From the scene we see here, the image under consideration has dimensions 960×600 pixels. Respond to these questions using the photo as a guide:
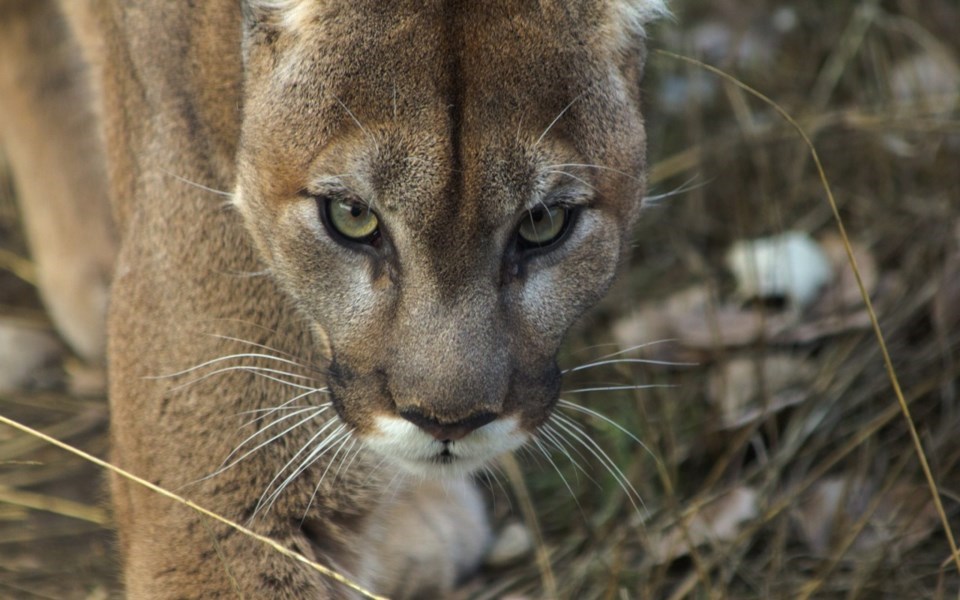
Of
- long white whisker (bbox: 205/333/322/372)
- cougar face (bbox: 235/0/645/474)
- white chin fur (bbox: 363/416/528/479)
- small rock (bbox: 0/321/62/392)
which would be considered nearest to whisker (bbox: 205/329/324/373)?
long white whisker (bbox: 205/333/322/372)

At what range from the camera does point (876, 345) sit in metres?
3.58

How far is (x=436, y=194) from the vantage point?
7.32 ft

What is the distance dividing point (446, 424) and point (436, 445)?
8 cm

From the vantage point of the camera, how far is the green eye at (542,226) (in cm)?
237

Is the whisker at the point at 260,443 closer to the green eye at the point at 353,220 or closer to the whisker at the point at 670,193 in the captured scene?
the green eye at the point at 353,220

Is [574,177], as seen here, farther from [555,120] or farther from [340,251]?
[340,251]

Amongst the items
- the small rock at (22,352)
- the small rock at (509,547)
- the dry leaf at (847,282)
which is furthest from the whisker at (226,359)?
the dry leaf at (847,282)

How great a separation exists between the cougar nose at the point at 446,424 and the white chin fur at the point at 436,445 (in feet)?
0.06

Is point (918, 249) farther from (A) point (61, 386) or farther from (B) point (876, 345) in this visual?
(A) point (61, 386)

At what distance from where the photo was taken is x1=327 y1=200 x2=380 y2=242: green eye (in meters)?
2.32

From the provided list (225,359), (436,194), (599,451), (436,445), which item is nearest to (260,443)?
(225,359)

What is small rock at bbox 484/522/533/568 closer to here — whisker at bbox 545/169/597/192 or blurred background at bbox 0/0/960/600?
blurred background at bbox 0/0/960/600

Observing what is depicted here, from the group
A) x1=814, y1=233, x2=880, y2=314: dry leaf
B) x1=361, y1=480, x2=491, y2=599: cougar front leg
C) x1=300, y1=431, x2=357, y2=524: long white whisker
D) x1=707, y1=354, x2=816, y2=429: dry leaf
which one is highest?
x1=300, y1=431, x2=357, y2=524: long white whisker

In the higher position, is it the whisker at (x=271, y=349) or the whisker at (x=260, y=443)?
the whisker at (x=271, y=349)
